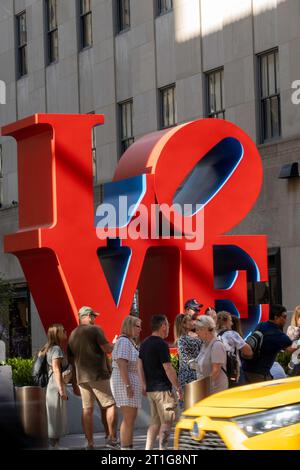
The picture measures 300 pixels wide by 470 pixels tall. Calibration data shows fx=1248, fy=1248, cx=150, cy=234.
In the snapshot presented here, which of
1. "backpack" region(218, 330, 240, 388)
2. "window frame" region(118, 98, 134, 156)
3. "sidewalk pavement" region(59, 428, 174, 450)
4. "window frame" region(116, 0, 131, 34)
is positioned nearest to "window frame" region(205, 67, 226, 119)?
"window frame" region(118, 98, 134, 156)

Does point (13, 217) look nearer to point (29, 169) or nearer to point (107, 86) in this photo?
point (107, 86)

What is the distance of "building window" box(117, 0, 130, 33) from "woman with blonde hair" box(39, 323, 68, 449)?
20296 mm

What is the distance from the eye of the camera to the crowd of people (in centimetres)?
1505

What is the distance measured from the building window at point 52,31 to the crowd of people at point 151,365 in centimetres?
2385

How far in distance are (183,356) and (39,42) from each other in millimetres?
26648

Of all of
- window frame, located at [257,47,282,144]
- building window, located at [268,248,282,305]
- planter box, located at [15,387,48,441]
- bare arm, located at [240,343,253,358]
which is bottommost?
planter box, located at [15,387,48,441]

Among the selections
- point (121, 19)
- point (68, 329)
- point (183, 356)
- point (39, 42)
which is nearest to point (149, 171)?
point (68, 329)

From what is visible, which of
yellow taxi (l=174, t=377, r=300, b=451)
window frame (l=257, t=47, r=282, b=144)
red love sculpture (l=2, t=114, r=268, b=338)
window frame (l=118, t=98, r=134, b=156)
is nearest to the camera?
yellow taxi (l=174, t=377, r=300, b=451)

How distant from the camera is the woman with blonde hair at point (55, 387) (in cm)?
1706

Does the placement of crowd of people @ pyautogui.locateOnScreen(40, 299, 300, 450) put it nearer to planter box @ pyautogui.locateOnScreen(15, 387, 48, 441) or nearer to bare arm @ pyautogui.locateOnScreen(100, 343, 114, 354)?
bare arm @ pyautogui.locateOnScreen(100, 343, 114, 354)

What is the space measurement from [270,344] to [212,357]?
1.30m

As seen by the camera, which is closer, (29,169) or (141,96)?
(29,169)

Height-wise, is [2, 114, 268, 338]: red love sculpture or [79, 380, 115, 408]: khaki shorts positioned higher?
[2, 114, 268, 338]: red love sculpture
